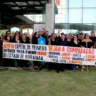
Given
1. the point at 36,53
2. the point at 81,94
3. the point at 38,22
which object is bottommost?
the point at 81,94

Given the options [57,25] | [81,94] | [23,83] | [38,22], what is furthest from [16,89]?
[57,25]

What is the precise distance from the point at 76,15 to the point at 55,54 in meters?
13.8

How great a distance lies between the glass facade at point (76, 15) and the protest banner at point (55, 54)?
1304 cm

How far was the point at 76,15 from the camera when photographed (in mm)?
25531

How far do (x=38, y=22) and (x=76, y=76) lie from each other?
41.9ft

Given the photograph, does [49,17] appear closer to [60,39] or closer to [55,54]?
[60,39]

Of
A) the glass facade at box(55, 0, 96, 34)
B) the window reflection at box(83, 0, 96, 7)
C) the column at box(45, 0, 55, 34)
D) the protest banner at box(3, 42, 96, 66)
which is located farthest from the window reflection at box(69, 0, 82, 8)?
the protest banner at box(3, 42, 96, 66)

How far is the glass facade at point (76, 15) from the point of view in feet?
83.2

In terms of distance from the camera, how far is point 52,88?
8.81 meters

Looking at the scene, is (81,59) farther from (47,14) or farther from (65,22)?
(65,22)

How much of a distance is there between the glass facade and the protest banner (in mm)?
13037

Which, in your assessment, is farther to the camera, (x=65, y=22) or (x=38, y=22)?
(x=65, y=22)

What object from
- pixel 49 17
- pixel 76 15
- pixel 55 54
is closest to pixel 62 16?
pixel 76 15

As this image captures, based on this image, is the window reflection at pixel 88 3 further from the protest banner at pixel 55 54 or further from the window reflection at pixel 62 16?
the protest banner at pixel 55 54
